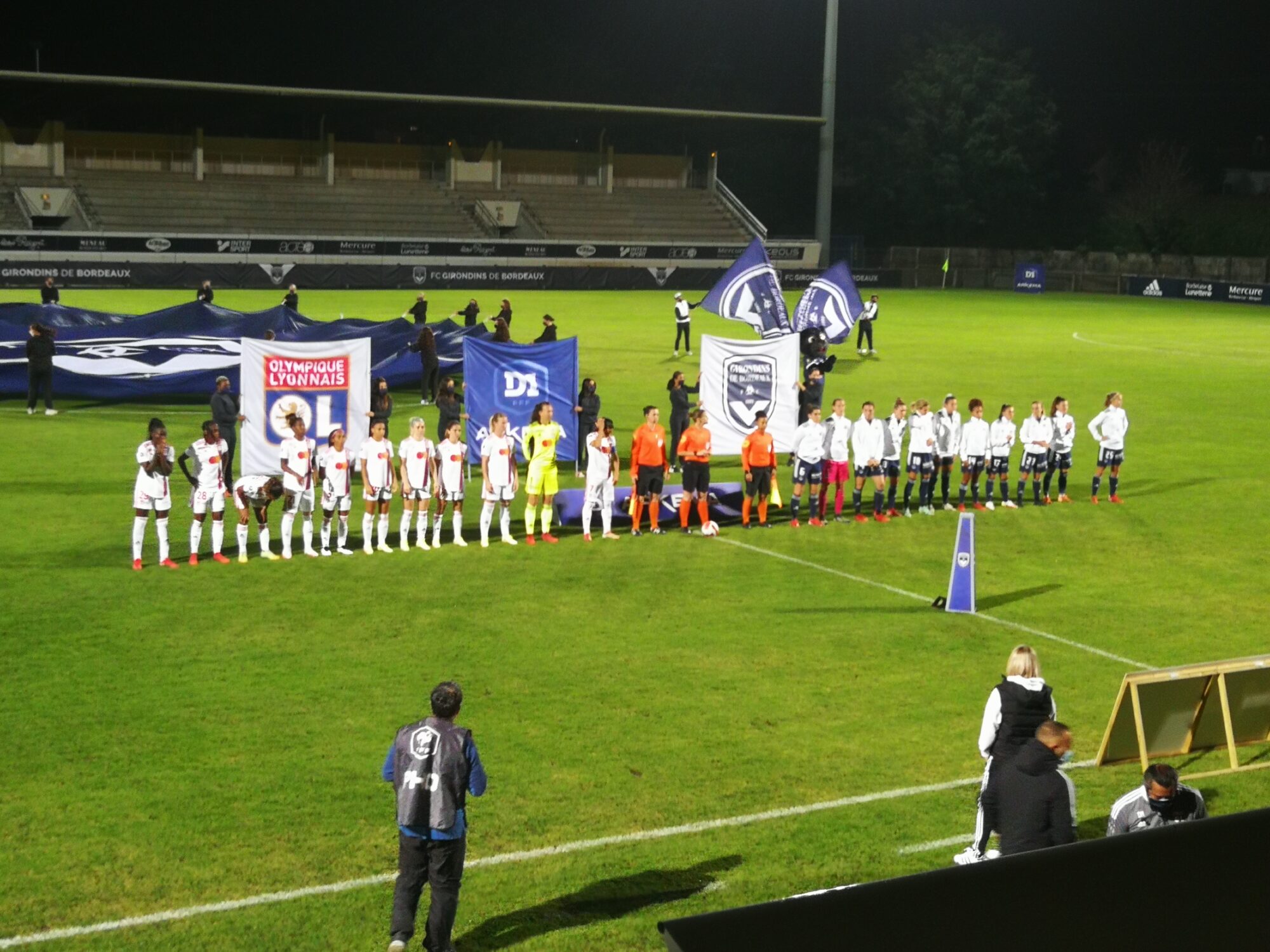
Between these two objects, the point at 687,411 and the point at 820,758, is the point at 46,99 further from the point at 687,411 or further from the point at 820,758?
the point at 820,758

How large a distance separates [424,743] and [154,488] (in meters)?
10.3

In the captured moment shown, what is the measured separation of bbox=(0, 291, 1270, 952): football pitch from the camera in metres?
9.13

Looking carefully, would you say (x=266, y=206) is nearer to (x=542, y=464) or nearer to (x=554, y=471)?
(x=554, y=471)

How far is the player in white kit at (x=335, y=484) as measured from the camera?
18.1 metres

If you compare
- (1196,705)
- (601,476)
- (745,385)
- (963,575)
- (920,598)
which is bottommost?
(920,598)

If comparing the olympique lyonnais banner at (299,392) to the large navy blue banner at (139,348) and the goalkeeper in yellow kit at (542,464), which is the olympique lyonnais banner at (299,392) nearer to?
the goalkeeper in yellow kit at (542,464)

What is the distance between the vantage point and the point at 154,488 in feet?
55.2

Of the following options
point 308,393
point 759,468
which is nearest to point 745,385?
point 759,468

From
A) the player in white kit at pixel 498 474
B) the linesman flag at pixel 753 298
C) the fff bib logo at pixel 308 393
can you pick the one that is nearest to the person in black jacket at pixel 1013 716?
the player in white kit at pixel 498 474

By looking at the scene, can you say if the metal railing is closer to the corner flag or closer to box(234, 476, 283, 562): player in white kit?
box(234, 476, 283, 562): player in white kit

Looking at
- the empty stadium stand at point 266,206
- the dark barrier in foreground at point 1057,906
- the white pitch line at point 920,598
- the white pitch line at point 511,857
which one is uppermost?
the empty stadium stand at point 266,206

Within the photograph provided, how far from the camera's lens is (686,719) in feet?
41.1

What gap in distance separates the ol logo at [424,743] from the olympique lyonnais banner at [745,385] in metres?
16.0

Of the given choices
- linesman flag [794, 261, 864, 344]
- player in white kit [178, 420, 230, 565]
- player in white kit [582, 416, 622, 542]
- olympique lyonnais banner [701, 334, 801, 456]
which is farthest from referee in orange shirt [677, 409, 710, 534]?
linesman flag [794, 261, 864, 344]
